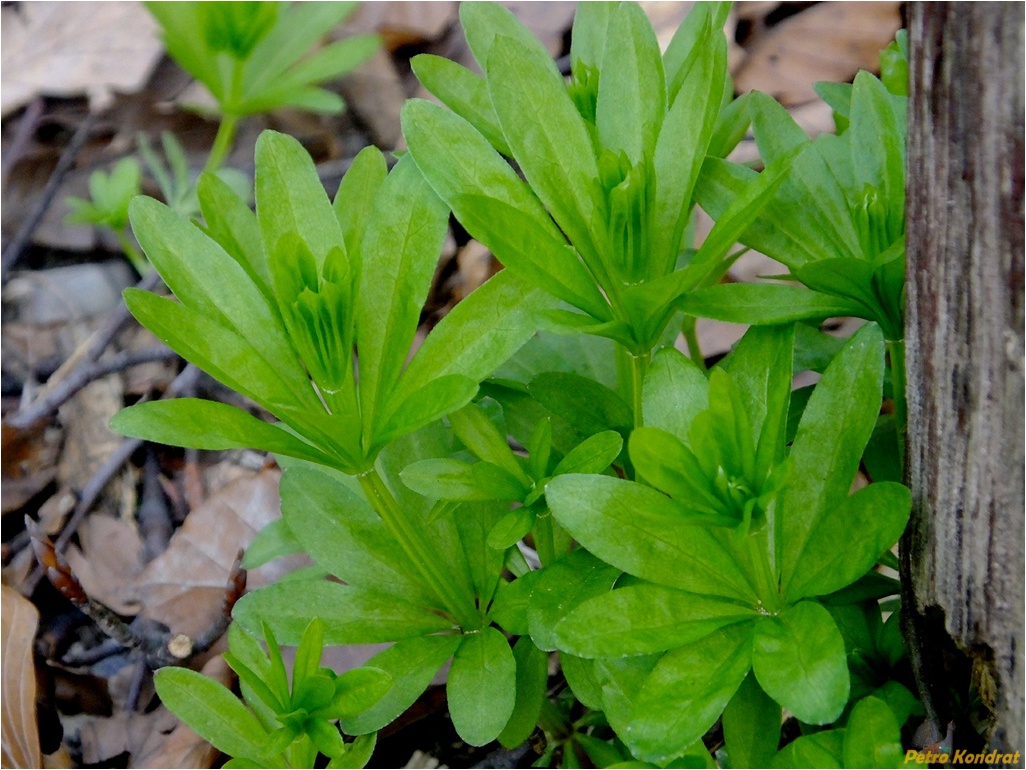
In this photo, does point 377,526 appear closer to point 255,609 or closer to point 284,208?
point 255,609

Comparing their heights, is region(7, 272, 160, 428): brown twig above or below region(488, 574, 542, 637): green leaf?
below

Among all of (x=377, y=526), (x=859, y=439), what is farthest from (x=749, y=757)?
(x=377, y=526)

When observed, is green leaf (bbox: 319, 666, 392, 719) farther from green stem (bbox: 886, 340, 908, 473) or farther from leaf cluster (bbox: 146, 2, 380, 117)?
Answer: leaf cluster (bbox: 146, 2, 380, 117)

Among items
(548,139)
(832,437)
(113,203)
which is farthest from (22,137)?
(832,437)

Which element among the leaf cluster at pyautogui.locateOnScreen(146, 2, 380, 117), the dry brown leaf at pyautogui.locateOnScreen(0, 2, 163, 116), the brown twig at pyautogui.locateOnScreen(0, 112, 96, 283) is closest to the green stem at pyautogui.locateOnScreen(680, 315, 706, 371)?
the leaf cluster at pyautogui.locateOnScreen(146, 2, 380, 117)

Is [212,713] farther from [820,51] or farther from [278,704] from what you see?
[820,51]

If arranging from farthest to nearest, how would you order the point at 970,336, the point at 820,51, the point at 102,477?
the point at 820,51
the point at 102,477
the point at 970,336
